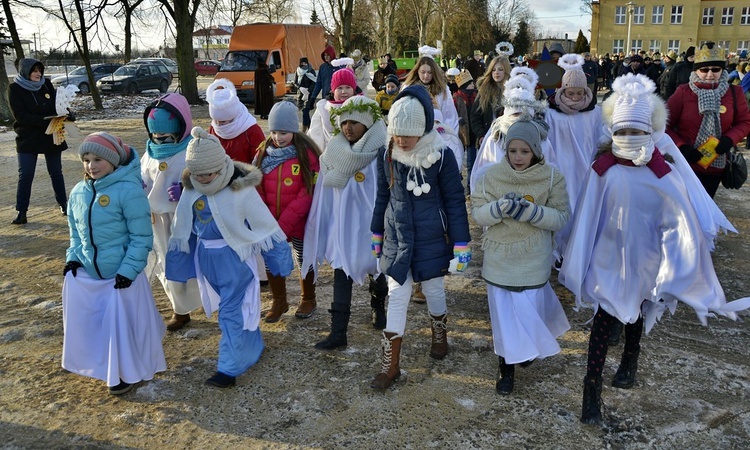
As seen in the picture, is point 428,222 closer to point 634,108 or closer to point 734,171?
point 634,108

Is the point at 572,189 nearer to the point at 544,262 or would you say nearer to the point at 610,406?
the point at 544,262

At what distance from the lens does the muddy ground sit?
329 cm

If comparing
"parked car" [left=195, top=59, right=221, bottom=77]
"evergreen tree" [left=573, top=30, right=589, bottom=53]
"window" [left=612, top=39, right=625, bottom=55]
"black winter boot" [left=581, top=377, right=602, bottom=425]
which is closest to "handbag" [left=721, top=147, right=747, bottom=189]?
"black winter boot" [left=581, top=377, right=602, bottom=425]

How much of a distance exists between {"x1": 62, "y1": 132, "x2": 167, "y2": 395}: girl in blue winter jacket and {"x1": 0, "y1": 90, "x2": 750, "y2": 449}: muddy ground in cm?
24

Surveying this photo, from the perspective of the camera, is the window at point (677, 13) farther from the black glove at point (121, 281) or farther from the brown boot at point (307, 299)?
the black glove at point (121, 281)

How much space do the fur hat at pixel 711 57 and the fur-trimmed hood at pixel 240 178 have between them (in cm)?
416

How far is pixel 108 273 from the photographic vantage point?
363cm

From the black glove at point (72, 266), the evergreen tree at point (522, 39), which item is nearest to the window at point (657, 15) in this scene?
the evergreen tree at point (522, 39)

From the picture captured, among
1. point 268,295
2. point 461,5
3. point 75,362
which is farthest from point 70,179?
point 461,5

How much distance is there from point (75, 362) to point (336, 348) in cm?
170

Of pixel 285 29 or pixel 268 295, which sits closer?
pixel 268 295

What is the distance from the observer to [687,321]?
465 cm

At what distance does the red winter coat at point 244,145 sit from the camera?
4949 millimetres

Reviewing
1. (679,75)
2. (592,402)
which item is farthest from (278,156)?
(679,75)
